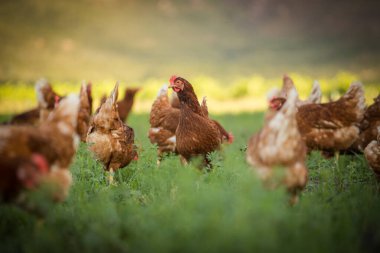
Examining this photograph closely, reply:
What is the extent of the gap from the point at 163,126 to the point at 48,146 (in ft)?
12.8

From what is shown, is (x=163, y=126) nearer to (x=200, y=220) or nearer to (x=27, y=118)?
(x=27, y=118)

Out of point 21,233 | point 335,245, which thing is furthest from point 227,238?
point 21,233

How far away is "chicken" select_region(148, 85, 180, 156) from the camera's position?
7.11 m

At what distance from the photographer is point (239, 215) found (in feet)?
8.88

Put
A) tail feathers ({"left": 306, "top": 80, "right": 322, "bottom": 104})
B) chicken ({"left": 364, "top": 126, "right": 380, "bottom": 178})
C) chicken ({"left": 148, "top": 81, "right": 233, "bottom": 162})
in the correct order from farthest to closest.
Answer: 1. tail feathers ({"left": 306, "top": 80, "right": 322, "bottom": 104})
2. chicken ({"left": 148, "top": 81, "right": 233, "bottom": 162})
3. chicken ({"left": 364, "top": 126, "right": 380, "bottom": 178})

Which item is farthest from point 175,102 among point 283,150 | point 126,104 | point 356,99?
point 283,150

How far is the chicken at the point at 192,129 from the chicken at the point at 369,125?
2844 mm

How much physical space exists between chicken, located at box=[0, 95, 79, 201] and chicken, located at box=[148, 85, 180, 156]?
3.28 m

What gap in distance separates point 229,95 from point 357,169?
18.2 metres

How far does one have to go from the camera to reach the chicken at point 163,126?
7109mm

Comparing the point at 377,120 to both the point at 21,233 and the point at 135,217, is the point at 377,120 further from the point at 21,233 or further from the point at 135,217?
the point at 21,233

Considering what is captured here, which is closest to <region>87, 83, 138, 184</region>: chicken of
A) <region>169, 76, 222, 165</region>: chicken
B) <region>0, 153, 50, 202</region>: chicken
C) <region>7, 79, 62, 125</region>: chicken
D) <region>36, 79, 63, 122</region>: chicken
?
<region>169, 76, 222, 165</region>: chicken

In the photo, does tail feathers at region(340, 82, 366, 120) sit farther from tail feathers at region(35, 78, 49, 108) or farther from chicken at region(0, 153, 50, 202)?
tail feathers at region(35, 78, 49, 108)

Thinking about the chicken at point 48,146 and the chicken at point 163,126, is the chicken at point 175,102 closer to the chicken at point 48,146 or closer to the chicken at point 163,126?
the chicken at point 163,126
